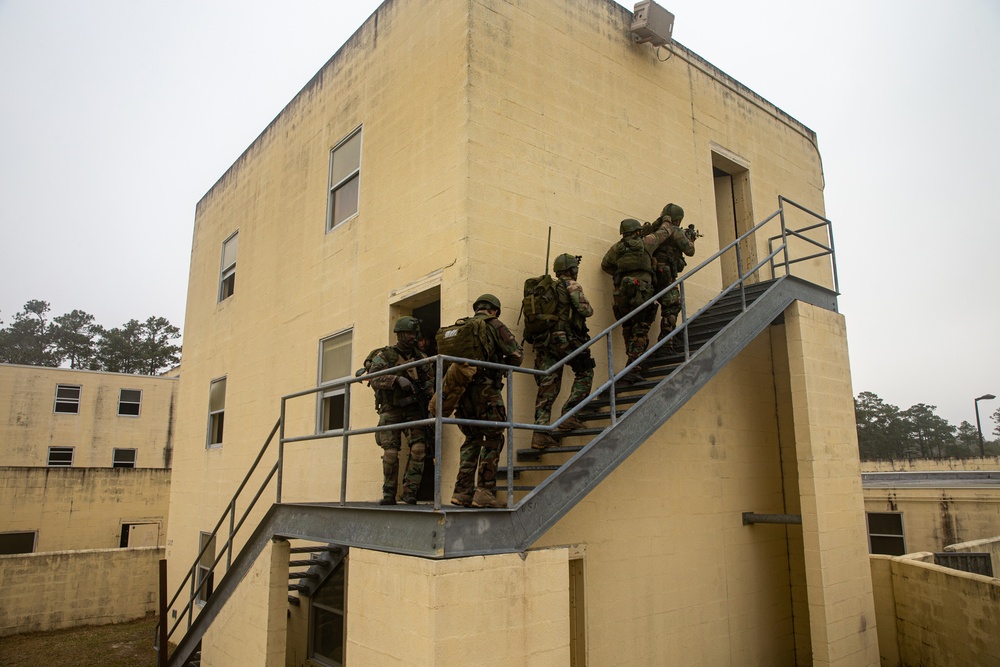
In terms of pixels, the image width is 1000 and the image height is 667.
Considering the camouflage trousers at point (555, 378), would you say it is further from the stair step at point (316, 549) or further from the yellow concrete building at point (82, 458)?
the yellow concrete building at point (82, 458)

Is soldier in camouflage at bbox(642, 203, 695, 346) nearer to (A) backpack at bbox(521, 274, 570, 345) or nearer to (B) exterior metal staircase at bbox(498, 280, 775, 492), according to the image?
(B) exterior metal staircase at bbox(498, 280, 775, 492)

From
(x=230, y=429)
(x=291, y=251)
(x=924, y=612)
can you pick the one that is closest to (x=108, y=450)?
(x=230, y=429)

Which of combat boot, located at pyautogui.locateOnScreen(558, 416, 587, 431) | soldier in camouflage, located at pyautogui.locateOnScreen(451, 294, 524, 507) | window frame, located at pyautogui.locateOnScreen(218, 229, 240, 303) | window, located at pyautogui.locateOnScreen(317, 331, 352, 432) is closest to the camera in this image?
soldier in camouflage, located at pyautogui.locateOnScreen(451, 294, 524, 507)

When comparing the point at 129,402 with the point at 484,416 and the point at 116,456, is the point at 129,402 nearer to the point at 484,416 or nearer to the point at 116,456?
the point at 116,456

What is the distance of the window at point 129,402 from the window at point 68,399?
1571 millimetres

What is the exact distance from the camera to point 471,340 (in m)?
5.93

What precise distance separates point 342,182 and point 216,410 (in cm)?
568

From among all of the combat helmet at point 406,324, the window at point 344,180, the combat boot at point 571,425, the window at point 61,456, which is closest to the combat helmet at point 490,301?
the combat helmet at point 406,324

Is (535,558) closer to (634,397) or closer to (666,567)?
(634,397)

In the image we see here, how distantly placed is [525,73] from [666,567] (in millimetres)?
5981

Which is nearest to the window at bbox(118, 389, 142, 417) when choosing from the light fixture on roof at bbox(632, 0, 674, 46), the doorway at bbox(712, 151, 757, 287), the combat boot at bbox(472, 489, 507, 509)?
the doorway at bbox(712, 151, 757, 287)

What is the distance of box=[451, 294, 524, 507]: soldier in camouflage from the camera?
5750 mm

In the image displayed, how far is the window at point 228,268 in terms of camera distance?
13.3 m

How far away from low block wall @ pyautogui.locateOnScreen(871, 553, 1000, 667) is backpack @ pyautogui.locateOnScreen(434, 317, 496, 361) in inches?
315
